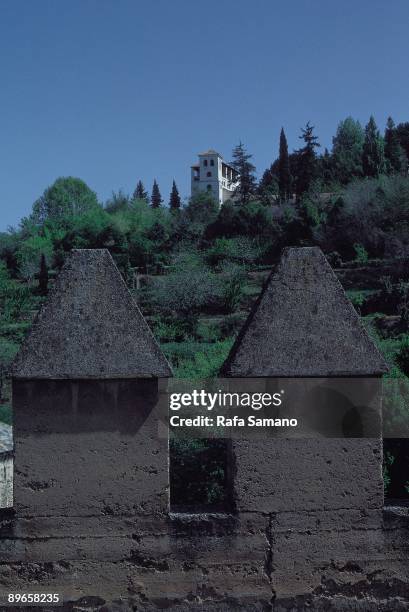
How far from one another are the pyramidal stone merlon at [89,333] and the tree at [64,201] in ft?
246

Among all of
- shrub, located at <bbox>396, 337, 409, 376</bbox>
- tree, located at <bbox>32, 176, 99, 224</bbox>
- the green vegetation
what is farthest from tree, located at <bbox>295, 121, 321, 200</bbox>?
shrub, located at <bbox>396, 337, 409, 376</bbox>

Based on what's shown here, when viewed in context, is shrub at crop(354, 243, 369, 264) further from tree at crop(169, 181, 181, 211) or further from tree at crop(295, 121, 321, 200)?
tree at crop(169, 181, 181, 211)

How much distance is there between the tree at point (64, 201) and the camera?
78.9 m

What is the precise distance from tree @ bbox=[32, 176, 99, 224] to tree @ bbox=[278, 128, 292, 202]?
24.0 metres

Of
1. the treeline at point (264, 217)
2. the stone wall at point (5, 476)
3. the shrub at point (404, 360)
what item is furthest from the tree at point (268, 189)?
the stone wall at point (5, 476)

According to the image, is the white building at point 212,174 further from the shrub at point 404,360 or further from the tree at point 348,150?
the shrub at point 404,360

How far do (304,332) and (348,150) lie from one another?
80092mm

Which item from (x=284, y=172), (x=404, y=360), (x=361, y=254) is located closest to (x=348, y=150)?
(x=284, y=172)

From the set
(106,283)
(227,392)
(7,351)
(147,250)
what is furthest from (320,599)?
(147,250)

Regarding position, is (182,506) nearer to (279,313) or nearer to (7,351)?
(279,313)

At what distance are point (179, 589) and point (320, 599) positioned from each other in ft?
2.75

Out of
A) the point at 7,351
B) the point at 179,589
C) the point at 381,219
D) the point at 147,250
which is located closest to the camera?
the point at 179,589

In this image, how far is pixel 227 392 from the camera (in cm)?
395

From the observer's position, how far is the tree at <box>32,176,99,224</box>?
259 feet
